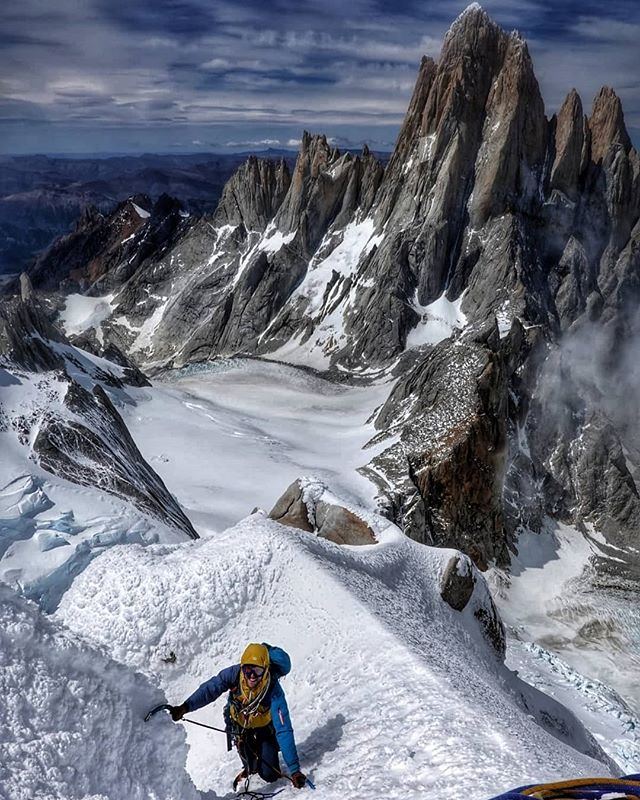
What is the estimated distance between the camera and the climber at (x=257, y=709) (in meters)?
8.19

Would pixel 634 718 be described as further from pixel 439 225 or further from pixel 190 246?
pixel 190 246

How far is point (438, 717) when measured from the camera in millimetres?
9406

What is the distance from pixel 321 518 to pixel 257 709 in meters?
16.5

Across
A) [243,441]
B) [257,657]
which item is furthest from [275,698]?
[243,441]

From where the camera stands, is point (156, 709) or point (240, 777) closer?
point (156, 709)

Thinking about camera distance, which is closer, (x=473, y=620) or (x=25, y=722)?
(x=25, y=722)

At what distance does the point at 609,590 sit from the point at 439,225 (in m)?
60.2

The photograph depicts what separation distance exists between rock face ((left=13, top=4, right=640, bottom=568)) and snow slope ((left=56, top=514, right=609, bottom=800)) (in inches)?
1540

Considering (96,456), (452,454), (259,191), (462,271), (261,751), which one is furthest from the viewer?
(259,191)

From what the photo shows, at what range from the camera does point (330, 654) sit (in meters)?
11.7

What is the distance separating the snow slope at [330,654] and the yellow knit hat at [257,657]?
1.30 m

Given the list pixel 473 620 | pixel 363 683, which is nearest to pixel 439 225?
pixel 473 620

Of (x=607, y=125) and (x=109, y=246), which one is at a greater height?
(x=607, y=125)

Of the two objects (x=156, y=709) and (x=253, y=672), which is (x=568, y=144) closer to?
(x=253, y=672)
